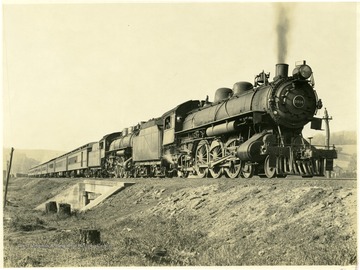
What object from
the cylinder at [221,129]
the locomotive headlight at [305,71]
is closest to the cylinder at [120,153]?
the cylinder at [221,129]

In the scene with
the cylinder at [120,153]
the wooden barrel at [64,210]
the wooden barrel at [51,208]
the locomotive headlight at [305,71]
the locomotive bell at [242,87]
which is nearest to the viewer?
the locomotive headlight at [305,71]

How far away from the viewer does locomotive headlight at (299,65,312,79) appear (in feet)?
40.6

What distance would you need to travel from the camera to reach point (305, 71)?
1240 cm

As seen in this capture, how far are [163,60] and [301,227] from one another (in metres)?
8.11

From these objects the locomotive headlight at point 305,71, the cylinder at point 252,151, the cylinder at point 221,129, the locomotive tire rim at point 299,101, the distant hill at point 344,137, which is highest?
the locomotive headlight at point 305,71

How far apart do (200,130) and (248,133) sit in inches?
132

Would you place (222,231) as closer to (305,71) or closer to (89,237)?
(89,237)

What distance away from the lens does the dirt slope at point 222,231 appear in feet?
25.4

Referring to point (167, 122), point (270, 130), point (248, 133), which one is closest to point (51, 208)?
point (167, 122)

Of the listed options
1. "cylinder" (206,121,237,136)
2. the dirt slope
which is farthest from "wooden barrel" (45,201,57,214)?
"cylinder" (206,121,237,136)

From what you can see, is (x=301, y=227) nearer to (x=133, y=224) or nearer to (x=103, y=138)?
(x=133, y=224)

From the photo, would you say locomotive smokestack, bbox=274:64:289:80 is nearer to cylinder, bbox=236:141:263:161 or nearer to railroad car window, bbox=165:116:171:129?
cylinder, bbox=236:141:263:161

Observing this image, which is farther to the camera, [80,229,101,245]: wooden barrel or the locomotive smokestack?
the locomotive smokestack

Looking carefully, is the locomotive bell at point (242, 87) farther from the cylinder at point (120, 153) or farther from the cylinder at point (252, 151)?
the cylinder at point (120, 153)
